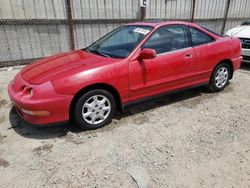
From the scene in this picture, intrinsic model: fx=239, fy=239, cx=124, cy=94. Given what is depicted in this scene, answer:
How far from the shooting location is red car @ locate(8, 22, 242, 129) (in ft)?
10.3

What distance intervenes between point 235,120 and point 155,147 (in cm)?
156

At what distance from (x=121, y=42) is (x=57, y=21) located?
3.53m

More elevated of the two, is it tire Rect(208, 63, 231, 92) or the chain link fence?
the chain link fence

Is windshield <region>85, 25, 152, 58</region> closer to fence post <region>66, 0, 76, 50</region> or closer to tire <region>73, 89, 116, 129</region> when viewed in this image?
tire <region>73, 89, 116, 129</region>

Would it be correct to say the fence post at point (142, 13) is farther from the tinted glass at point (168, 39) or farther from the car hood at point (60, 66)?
the car hood at point (60, 66)

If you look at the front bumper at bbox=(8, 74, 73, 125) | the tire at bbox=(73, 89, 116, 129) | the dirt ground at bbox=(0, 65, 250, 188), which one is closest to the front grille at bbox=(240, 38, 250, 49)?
the dirt ground at bbox=(0, 65, 250, 188)

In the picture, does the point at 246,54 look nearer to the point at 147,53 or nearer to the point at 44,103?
the point at 147,53

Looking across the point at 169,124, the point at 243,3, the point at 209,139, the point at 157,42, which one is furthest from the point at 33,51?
the point at 243,3

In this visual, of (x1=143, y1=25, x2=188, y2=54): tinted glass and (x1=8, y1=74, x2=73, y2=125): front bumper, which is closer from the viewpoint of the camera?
(x1=8, y1=74, x2=73, y2=125): front bumper

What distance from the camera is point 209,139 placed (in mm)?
3307

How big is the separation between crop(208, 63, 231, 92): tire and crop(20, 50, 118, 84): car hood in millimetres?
2294

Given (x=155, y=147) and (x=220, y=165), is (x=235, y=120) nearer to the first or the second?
(x=220, y=165)

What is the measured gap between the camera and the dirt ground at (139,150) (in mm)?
2592

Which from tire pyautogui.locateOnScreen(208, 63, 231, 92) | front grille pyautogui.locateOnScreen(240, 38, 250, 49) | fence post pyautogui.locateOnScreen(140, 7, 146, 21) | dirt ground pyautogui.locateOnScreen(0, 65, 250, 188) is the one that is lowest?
dirt ground pyautogui.locateOnScreen(0, 65, 250, 188)
